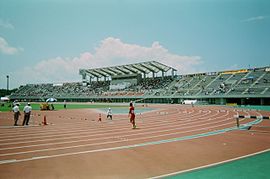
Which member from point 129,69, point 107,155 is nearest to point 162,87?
point 129,69

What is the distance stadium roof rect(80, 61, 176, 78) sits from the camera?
71.9 m

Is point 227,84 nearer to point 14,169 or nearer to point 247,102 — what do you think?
point 247,102

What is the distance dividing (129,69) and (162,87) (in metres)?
12.7

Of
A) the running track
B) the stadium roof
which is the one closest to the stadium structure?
the stadium roof

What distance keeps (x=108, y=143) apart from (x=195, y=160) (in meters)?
4.18

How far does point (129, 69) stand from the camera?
258 ft

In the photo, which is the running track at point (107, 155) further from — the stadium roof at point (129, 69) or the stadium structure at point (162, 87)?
the stadium roof at point (129, 69)

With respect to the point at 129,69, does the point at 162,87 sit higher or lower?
lower

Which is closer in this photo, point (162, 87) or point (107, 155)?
point (107, 155)

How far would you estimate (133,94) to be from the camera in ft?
250

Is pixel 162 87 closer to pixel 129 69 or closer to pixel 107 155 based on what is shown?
pixel 129 69

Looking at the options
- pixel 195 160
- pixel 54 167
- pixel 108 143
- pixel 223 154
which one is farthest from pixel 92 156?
pixel 223 154

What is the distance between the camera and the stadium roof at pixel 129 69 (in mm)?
71875

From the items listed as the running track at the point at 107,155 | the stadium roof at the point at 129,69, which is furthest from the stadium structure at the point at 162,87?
the running track at the point at 107,155
